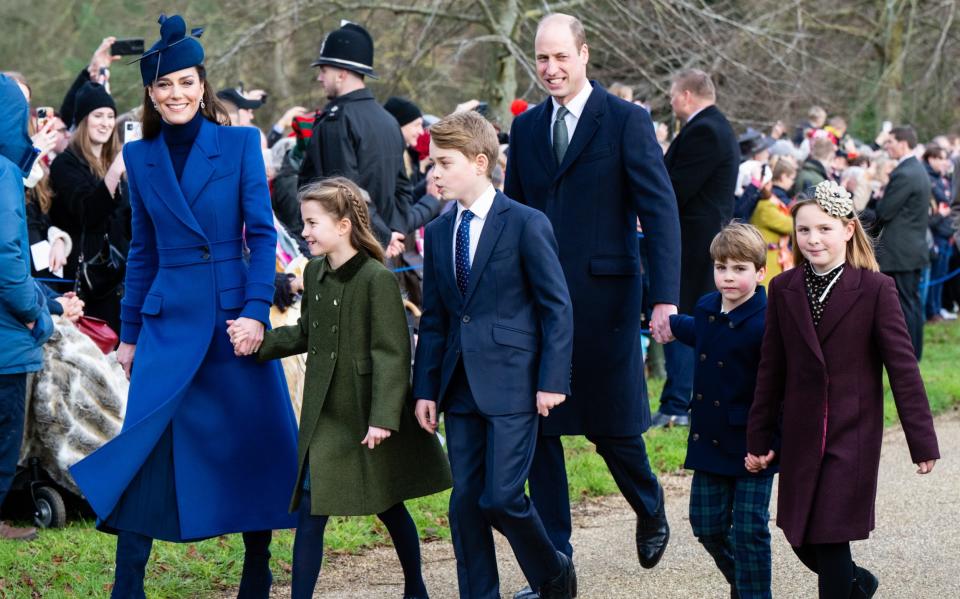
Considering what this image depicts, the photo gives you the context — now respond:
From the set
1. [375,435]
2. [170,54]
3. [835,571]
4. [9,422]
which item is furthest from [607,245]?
[9,422]

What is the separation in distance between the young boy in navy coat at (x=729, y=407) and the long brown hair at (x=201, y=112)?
1975mm

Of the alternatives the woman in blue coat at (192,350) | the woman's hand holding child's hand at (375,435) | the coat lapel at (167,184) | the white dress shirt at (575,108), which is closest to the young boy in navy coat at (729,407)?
the white dress shirt at (575,108)

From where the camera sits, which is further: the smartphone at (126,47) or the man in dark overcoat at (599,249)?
the smartphone at (126,47)

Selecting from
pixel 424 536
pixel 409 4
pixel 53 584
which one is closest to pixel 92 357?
pixel 53 584

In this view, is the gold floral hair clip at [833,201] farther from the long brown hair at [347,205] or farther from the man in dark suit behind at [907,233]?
the man in dark suit behind at [907,233]

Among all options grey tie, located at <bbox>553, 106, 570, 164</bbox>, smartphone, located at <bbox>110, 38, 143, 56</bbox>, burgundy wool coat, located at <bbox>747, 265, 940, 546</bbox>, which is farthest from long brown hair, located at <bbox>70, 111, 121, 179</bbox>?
burgundy wool coat, located at <bbox>747, 265, 940, 546</bbox>

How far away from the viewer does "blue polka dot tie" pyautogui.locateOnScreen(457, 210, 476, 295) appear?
4.80m

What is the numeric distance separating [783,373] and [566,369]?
30.5 inches

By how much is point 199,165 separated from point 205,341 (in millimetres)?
657

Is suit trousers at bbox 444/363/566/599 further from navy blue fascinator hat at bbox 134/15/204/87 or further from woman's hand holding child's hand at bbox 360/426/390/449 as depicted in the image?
navy blue fascinator hat at bbox 134/15/204/87

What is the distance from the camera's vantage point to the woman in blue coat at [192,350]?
4.73m

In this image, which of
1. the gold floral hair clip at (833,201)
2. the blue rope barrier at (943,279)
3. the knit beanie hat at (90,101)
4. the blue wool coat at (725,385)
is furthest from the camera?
the blue rope barrier at (943,279)

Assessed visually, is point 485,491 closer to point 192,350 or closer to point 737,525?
point 737,525

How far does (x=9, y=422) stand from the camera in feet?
18.5
